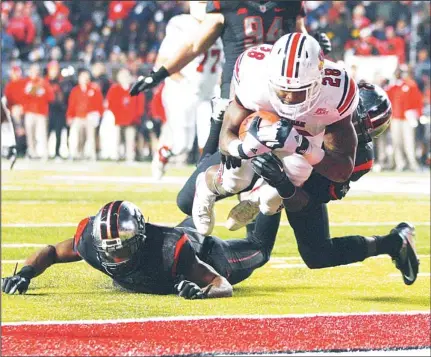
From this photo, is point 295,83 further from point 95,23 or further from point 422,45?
point 95,23

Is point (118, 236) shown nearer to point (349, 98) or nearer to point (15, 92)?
point (349, 98)

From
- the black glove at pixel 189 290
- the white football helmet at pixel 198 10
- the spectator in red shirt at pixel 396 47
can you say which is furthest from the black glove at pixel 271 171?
the spectator in red shirt at pixel 396 47

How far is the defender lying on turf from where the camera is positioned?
5051mm

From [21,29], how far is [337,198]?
42.9ft

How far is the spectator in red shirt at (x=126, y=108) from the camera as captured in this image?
16047 millimetres

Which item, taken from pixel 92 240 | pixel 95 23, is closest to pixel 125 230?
pixel 92 240

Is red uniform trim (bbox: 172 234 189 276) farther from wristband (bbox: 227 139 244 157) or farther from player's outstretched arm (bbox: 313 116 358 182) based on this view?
player's outstretched arm (bbox: 313 116 358 182)

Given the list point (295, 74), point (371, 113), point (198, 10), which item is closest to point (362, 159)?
point (371, 113)

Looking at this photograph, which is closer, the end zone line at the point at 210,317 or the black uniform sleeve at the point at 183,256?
the end zone line at the point at 210,317

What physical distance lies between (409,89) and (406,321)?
10522mm

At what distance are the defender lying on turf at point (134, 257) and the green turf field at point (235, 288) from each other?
73 millimetres

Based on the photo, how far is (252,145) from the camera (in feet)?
16.1

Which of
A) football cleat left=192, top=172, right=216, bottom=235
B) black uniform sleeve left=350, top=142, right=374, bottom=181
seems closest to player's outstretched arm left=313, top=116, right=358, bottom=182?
black uniform sleeve left=350, top=142, right=374, bottom=181

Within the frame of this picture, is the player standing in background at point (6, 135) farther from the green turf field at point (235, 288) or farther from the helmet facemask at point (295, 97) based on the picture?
the helmet facemask at point (295, 97)
